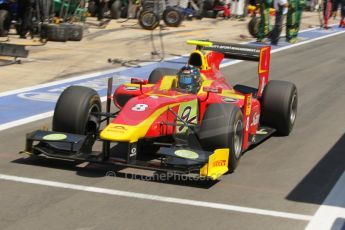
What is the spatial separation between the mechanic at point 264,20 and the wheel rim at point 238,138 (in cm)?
1528

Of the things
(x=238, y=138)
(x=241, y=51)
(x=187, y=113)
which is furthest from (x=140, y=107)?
(x=241, y=51)

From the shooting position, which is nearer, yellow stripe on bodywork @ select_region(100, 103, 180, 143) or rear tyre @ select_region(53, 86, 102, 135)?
yellow stripe on bodywork @ select_region(100, 103, 180, 143)

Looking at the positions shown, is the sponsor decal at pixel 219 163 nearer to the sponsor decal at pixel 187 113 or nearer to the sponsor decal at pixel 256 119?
the sponsor decal at pixel 187 113

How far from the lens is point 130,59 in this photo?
17.6m

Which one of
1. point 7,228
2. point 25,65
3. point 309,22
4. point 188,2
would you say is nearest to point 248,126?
point 7,228

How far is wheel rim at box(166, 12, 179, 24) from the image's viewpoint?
85.5 ft

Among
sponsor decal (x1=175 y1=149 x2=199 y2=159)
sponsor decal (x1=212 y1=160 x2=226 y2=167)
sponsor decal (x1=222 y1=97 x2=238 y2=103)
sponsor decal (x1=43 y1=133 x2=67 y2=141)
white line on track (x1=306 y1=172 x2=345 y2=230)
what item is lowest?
white line on track (x1=306 y1=172 x2=345 y2=230)

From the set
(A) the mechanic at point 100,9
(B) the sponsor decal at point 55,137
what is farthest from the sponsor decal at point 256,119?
(A) the mechanic at point 100,9

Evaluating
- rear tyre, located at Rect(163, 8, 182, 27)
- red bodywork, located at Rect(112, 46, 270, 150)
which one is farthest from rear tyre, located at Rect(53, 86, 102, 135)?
rear tyre, located at Rect(163, 8, 182, 27)

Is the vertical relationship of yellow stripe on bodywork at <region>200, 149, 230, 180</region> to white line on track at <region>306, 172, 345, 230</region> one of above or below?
A: above

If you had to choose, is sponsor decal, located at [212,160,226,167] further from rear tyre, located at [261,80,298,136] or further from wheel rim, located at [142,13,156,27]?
wheel rim, located at [142,13,156,27]

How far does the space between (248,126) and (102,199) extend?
2.64 m

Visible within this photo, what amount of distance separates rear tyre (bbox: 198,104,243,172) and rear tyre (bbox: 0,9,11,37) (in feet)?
44.8

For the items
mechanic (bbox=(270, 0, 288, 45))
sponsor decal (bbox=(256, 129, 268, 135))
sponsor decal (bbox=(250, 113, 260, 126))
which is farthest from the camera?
mechanic (bbox=(270, 0, 288, 45))
